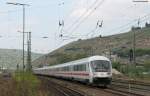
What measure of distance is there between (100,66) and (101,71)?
0.62 meters

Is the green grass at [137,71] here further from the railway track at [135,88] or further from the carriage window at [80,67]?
the railway track at [135,88]

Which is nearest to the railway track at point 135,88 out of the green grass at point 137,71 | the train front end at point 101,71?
the train front end at point 101,71

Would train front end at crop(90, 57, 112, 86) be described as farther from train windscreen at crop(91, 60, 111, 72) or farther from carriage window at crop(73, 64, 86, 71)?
carriage window at crop(73, 64, 86, 71)

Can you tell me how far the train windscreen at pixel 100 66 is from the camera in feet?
145

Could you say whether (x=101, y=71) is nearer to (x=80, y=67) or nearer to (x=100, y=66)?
(x=100, y=66)

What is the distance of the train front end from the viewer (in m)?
43.6

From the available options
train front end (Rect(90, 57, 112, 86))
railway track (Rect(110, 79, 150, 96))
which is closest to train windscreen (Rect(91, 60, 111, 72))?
train front end (Rect(90, 57, 112, 86))

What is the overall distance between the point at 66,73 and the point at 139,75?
16.9 meters

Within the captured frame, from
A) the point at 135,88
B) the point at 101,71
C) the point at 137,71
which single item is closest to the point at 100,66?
the point at 101,71

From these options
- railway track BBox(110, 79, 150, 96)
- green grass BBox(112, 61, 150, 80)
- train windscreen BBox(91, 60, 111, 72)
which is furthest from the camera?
green grass BBox(112, 61, 150, 80)

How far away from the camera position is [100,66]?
146 ft

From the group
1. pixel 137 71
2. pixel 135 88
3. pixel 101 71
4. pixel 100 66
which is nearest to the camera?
pixel 135 88

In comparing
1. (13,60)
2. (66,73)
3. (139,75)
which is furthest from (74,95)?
(13,60)

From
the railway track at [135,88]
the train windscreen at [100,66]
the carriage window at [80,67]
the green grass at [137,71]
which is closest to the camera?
the railway track at [135,88]
